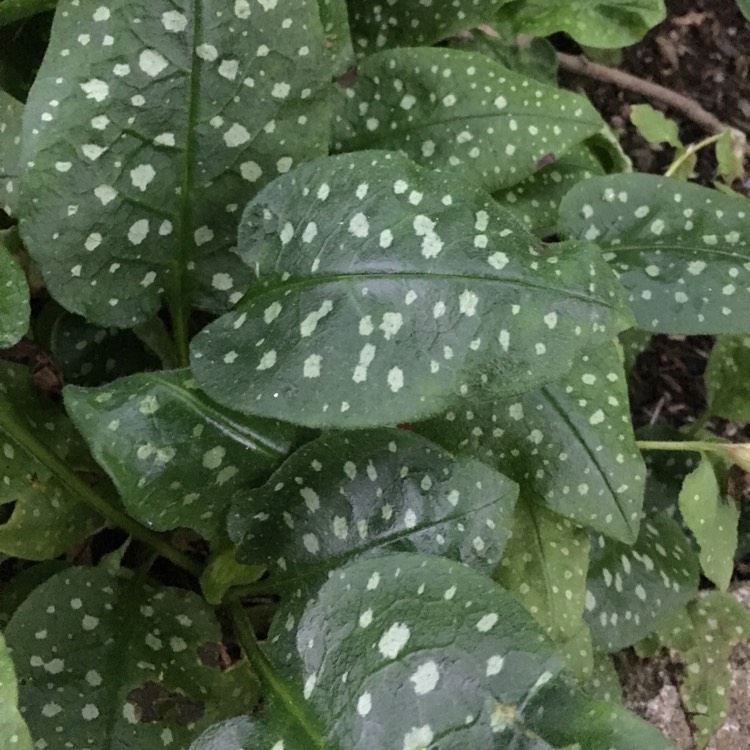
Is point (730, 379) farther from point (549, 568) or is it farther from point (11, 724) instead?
point (11, 724)

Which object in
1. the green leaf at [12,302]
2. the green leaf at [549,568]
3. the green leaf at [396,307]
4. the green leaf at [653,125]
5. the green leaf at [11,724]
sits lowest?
the green leaf at [549,568]

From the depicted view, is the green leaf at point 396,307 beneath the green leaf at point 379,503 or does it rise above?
above

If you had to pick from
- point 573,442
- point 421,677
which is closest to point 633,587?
point 573,442

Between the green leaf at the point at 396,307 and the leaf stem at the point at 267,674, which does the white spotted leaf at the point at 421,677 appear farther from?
the green leaf at the point at 396,307

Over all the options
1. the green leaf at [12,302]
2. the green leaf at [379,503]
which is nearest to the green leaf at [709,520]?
the green leaf at [379,503]

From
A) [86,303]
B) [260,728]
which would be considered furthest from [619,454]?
[86,303]

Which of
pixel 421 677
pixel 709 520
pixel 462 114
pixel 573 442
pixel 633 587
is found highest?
pixel 462 114

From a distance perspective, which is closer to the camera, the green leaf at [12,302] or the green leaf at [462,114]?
the green leaf at [12,302]
